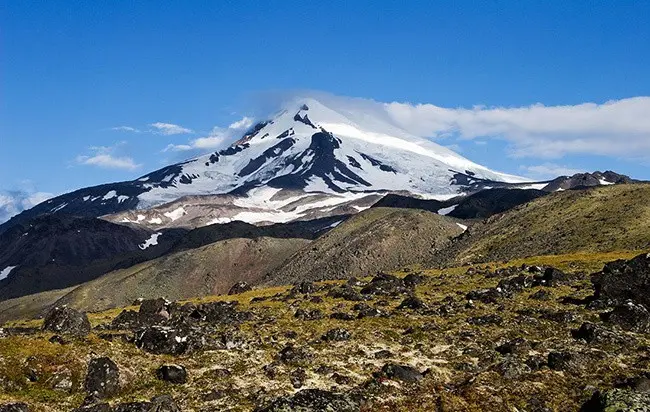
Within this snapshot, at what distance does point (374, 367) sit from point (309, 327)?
1279 centimetres

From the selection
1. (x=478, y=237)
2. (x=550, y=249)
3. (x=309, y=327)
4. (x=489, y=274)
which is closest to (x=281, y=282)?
(x=478, y=237)

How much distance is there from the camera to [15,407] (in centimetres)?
2125

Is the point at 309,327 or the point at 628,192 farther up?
the point at 628,192

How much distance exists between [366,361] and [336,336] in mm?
5495

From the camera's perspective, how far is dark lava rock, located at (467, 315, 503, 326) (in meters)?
39.3

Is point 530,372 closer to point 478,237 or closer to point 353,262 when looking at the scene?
point 478,237

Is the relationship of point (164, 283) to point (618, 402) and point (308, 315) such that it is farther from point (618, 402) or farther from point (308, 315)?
point (618, 402)

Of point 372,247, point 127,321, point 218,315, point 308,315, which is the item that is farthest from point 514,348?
point 372,247

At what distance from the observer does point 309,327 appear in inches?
1633

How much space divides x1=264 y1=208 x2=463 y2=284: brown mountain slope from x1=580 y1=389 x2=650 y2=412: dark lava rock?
12256 centimetres

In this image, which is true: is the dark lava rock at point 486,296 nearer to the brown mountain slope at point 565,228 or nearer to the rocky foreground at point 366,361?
the rocky foreground at point 366,361

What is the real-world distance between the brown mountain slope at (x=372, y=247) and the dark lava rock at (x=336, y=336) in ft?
353

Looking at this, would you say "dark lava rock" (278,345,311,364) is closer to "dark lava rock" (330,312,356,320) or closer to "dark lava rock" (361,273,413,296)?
"dark lava rock" (330,312,356,320)

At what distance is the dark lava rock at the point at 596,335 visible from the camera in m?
32.0
